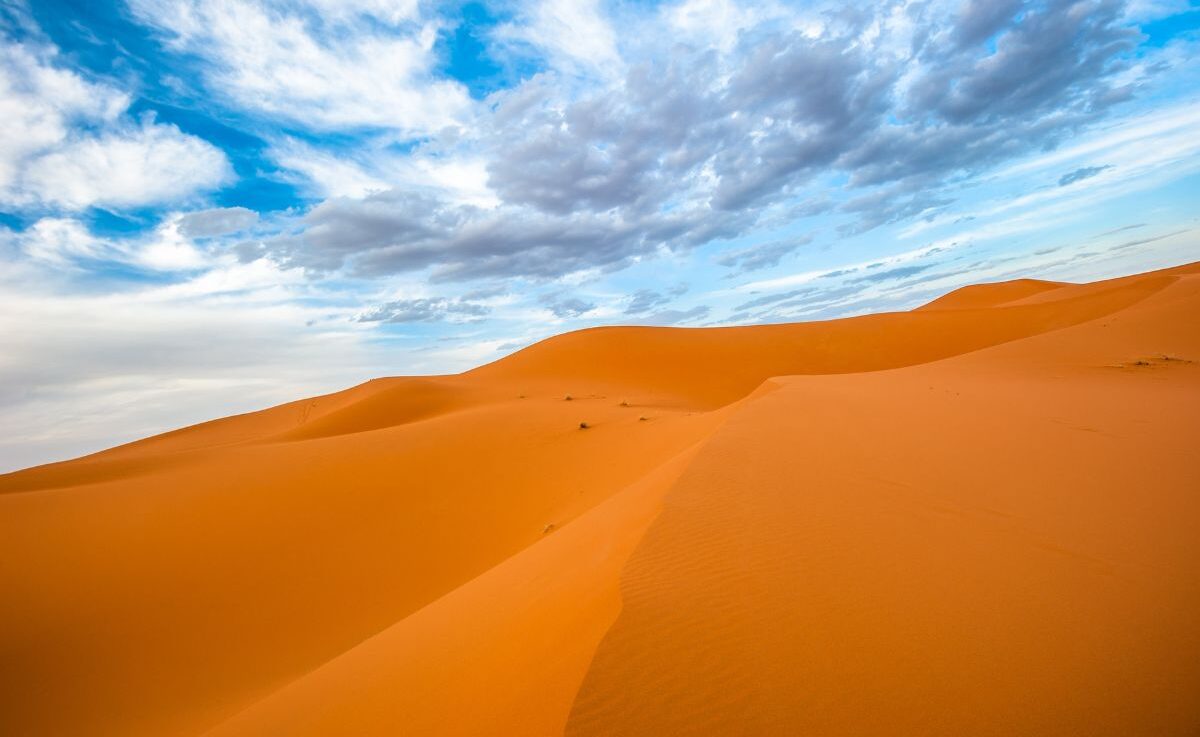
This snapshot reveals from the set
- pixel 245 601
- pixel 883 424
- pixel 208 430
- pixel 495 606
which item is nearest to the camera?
pixel 495 606

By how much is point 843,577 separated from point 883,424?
5.15m

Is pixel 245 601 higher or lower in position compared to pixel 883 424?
lower

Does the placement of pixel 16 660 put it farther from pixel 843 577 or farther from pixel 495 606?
pixel 843 577

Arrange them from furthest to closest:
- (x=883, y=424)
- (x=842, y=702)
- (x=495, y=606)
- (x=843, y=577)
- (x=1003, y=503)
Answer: (x=883, y=424), (x=1003, y=503), (x=495, y=606), (x=843, y=577), (x=842, y=702)

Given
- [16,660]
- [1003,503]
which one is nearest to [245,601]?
[16,660]

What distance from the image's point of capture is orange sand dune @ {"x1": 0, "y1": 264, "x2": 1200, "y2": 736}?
94.2 inches

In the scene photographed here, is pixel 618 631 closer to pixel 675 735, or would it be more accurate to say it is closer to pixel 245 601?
pixel 675 735

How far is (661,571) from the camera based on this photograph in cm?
330

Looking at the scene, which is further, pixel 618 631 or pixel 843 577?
pixel 843 577

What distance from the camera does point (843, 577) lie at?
325 cm

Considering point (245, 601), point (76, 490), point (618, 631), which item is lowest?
point (245, 601)

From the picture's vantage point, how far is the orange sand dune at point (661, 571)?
2.39m

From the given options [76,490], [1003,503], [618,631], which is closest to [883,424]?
[1003,503]

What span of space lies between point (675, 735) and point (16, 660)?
7.35 metres
